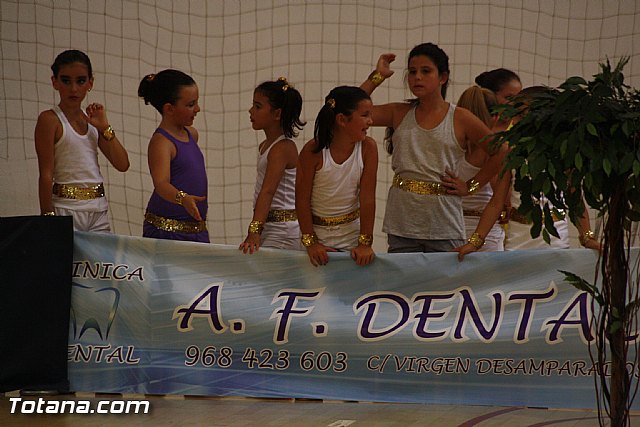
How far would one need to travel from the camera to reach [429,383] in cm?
484

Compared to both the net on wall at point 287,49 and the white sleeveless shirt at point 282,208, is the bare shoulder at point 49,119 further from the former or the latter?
the net on wall at point 287,49

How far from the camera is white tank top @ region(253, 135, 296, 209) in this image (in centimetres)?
535

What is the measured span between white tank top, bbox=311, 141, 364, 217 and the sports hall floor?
0.98 metres

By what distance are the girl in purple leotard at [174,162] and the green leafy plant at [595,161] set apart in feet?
6.96

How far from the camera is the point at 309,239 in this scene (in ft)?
16.3

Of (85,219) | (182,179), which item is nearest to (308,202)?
(182,179)

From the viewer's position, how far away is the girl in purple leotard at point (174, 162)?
5277 millimetres

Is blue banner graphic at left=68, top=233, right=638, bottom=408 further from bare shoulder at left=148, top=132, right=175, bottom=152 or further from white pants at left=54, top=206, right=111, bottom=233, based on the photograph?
bare shoulder at left=148, top=132, right=175, bottom=152

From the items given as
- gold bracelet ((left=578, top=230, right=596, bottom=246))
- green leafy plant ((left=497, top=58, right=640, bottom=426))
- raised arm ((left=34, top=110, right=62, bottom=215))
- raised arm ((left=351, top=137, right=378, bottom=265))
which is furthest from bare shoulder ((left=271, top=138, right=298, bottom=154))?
green leafy plant ((left=497, top=58, right=640, bottom=426))

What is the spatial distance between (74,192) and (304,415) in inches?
70.5

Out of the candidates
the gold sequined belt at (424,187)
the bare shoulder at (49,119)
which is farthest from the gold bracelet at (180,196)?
the gold sequined belt at (424,187)

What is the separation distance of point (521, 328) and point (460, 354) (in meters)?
0.32

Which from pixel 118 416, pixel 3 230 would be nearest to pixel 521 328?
pixel 118 416

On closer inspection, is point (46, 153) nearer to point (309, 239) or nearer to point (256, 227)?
point (256, 227)
